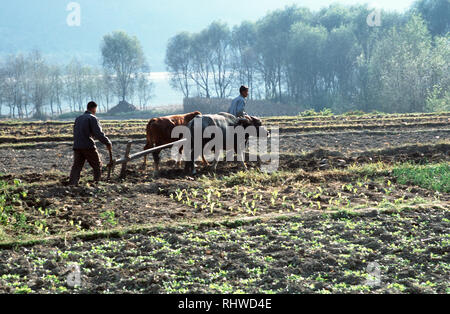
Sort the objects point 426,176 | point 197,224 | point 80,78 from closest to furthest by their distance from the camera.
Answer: point 197,224
point 426,176
point 80,78

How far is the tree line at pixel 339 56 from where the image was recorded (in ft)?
152

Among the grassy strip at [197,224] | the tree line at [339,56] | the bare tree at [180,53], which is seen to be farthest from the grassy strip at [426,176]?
the bare tree at [180,53]

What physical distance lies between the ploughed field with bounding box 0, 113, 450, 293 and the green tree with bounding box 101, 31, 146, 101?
6940 cm

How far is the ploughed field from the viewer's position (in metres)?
5.16

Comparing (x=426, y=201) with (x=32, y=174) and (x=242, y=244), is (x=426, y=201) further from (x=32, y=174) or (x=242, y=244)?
(x=32, y=174)

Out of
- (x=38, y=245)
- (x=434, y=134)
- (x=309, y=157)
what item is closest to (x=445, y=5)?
(x=434, y=134)

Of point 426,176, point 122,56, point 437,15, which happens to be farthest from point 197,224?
point 122,56

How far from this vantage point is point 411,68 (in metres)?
45.3

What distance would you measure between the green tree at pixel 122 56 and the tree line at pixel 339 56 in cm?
699

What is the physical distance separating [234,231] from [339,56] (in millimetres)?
59639

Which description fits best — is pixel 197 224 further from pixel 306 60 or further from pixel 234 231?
pixel 306 60

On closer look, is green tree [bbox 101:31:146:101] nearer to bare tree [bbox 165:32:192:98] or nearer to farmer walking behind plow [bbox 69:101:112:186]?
bare tree [bbox 165:32:192:98]

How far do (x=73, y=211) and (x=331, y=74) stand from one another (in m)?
61.1

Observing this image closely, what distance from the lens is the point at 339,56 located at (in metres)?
63.2
